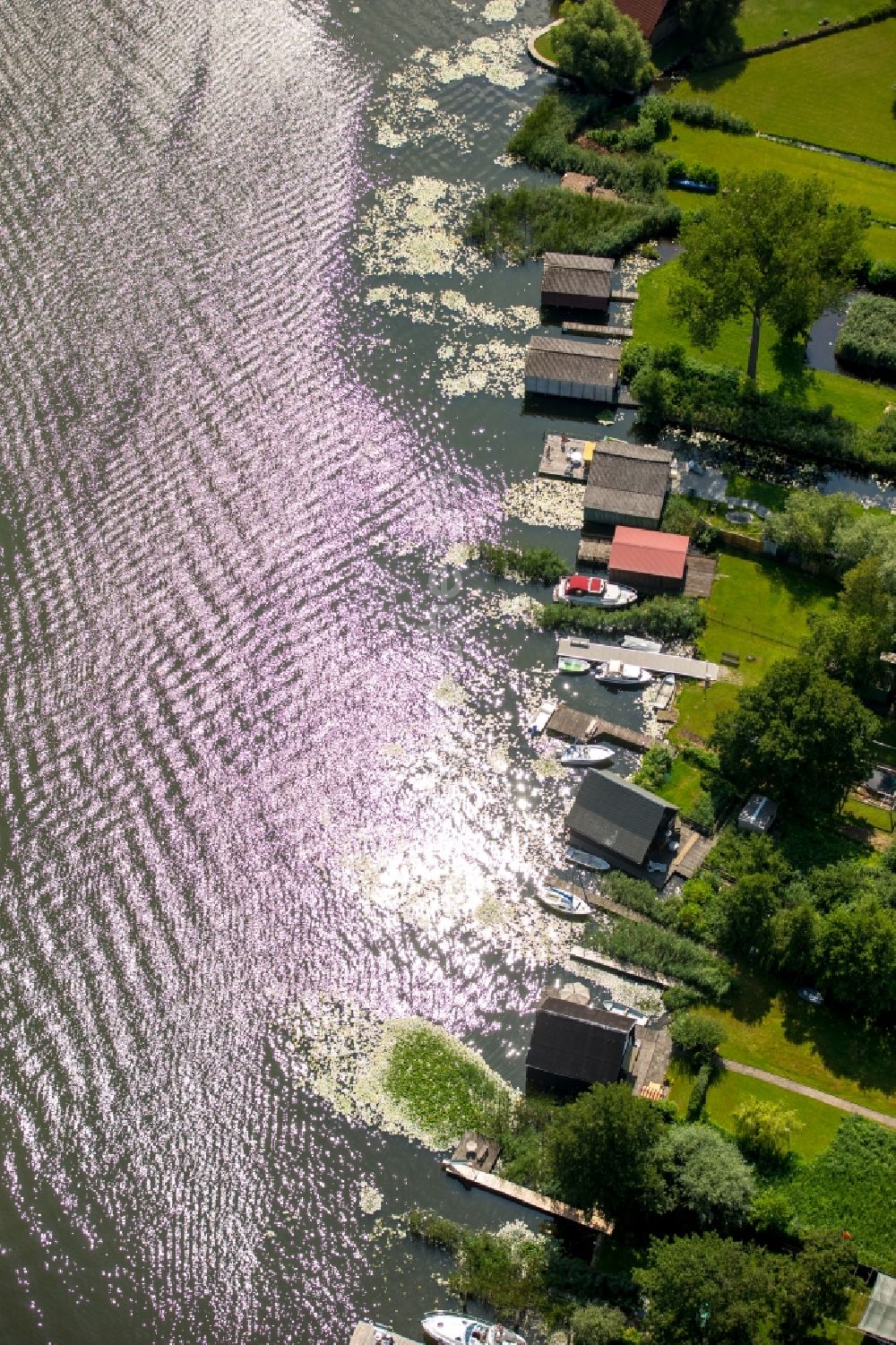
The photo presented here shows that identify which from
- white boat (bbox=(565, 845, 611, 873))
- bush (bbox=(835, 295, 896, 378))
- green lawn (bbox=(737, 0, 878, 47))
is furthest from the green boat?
green lawn (bbox=(737, 0, 878, 47))

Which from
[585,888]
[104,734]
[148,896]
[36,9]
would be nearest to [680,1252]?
[585,888]

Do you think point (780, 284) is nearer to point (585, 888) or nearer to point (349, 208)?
point (349, 208)

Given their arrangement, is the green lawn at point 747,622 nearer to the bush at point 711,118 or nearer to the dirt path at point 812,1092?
the dirt path at point 812,1092

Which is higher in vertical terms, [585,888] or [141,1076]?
[585,888]

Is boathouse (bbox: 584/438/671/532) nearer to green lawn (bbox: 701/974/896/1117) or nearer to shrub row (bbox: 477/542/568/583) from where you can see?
shrub row (bbox: 477/542/568/583)

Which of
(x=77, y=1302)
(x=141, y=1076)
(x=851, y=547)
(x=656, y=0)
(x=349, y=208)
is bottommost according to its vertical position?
(x=77, y=1302)

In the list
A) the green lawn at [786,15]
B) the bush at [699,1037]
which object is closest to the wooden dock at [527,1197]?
the bush at [699,1037]

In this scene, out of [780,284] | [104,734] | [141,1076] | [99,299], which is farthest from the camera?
[99,299]
